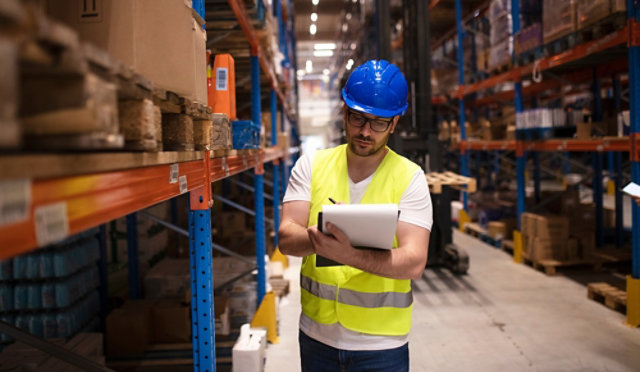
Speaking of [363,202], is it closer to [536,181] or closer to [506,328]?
[506,328]

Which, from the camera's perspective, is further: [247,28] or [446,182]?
[446,182]

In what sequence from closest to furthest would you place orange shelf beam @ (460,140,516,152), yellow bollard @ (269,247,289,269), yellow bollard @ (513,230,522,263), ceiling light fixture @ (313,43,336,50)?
yellow bollard @ (269,247,289,269), yellow bollard @ (513,230,522,263), orange shelf beam @ (460,140,516,152), ceiling light fixture @ (313,43,336,50)

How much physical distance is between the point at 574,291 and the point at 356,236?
19.5 ft

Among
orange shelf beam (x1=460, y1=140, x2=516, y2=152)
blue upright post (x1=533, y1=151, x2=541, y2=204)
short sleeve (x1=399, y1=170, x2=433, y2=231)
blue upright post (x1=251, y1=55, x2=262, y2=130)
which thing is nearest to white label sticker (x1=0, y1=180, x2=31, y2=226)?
short sleeve (x1=399, y1=170, x2=433, y2=231)

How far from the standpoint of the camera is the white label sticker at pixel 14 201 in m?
0.81

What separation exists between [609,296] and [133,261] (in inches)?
215

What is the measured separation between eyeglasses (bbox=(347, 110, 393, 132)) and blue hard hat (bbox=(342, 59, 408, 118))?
0.03 metres

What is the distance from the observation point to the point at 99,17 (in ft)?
5.72

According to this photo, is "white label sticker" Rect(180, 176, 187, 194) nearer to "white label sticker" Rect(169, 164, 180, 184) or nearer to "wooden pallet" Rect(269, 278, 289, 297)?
"white label sticker" Rect(169, 164, 180, 184)

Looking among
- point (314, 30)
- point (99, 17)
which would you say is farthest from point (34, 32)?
point (314, 30)

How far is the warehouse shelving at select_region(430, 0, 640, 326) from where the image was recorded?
521 cm

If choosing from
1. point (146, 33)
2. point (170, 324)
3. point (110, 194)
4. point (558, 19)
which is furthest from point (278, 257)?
point (110, 194)

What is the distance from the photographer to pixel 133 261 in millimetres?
5273

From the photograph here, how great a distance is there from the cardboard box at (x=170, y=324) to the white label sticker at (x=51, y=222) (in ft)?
12.4
